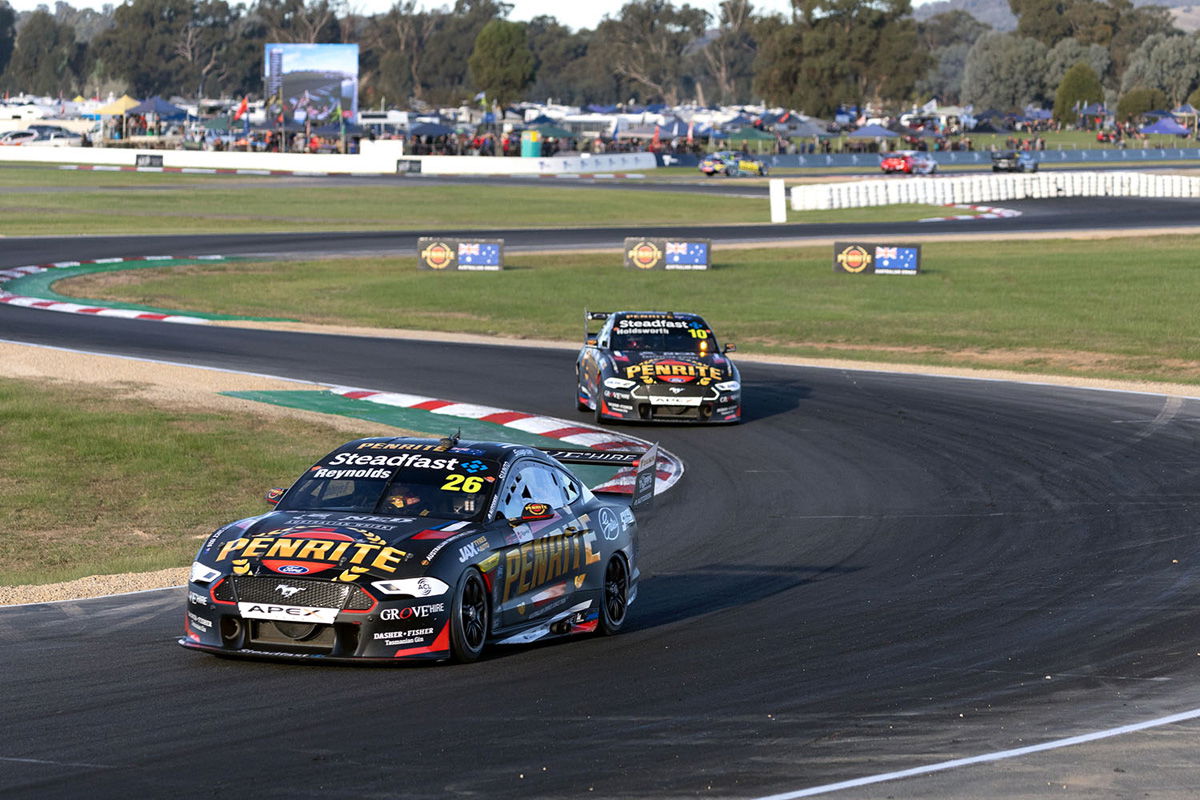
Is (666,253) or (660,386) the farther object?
(666,253)

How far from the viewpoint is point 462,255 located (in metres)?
43.9

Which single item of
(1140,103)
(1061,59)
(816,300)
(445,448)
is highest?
(1061,59)

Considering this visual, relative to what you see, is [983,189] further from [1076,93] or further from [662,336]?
[1076,93]

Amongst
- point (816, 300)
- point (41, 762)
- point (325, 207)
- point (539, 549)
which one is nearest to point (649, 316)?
point (539, 549)

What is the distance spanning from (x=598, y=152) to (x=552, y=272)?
214 ft

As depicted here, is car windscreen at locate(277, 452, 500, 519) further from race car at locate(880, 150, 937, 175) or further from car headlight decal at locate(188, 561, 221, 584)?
race car at locate(880, 150, 937, 175)

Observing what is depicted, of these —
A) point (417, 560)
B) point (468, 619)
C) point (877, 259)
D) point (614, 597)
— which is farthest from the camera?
point (877, 259)

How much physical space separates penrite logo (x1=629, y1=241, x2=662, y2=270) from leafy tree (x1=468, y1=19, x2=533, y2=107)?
394 feet

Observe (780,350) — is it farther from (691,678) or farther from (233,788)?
(233,788)

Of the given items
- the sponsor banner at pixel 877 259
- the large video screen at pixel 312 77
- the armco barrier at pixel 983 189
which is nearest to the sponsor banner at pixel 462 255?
the sponsor banner at pixel 877 259

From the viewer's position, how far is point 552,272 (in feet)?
144

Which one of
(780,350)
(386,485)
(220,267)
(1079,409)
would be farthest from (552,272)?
(386,485)

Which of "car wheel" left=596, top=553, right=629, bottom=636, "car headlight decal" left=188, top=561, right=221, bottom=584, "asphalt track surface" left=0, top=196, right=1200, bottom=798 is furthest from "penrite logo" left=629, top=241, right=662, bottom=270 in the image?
"car headlight decal" left=188, top=561, right=221, bottom=584

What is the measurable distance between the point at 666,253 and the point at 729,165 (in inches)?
1947
